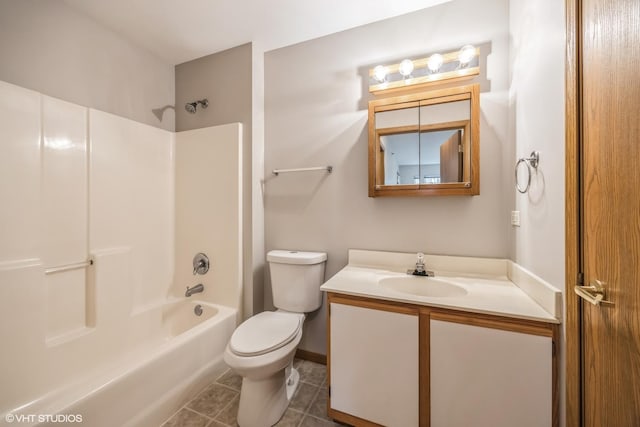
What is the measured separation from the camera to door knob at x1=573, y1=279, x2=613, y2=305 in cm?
69

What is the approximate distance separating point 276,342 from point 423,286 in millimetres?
904

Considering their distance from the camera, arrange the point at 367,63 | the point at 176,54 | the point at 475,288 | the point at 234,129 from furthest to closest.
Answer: the point at 176,54 < the point at 234,129 < the point at 367,63 < the point at 475,288

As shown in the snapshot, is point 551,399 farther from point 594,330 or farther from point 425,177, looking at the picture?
point 425,177

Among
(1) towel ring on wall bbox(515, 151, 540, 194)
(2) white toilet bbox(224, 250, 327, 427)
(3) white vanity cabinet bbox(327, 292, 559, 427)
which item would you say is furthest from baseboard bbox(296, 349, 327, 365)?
(1) towel ring on wall bbox(515, 151, 540, 194)

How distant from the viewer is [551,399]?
919 millimetres

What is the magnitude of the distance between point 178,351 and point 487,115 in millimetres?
2331

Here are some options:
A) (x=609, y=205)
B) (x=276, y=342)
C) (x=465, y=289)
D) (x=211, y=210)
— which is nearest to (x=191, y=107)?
(x=211, y=210)

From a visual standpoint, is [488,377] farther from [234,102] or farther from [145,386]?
[234,102]

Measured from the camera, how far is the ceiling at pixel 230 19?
1.58 metres

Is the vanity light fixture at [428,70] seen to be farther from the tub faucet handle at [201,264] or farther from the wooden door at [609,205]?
the tub faucet handle at [201,264]

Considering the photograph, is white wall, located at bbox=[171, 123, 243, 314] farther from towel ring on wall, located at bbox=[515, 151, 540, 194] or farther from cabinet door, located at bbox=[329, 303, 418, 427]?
towel ring on wall, located at bbox=[515, 151, 540, 194]

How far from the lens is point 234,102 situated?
6.52ft

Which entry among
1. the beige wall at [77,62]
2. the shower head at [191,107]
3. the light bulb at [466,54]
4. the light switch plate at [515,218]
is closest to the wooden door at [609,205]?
the light switch plate at [515,218]

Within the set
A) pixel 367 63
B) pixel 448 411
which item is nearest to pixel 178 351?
pixel 448 411
